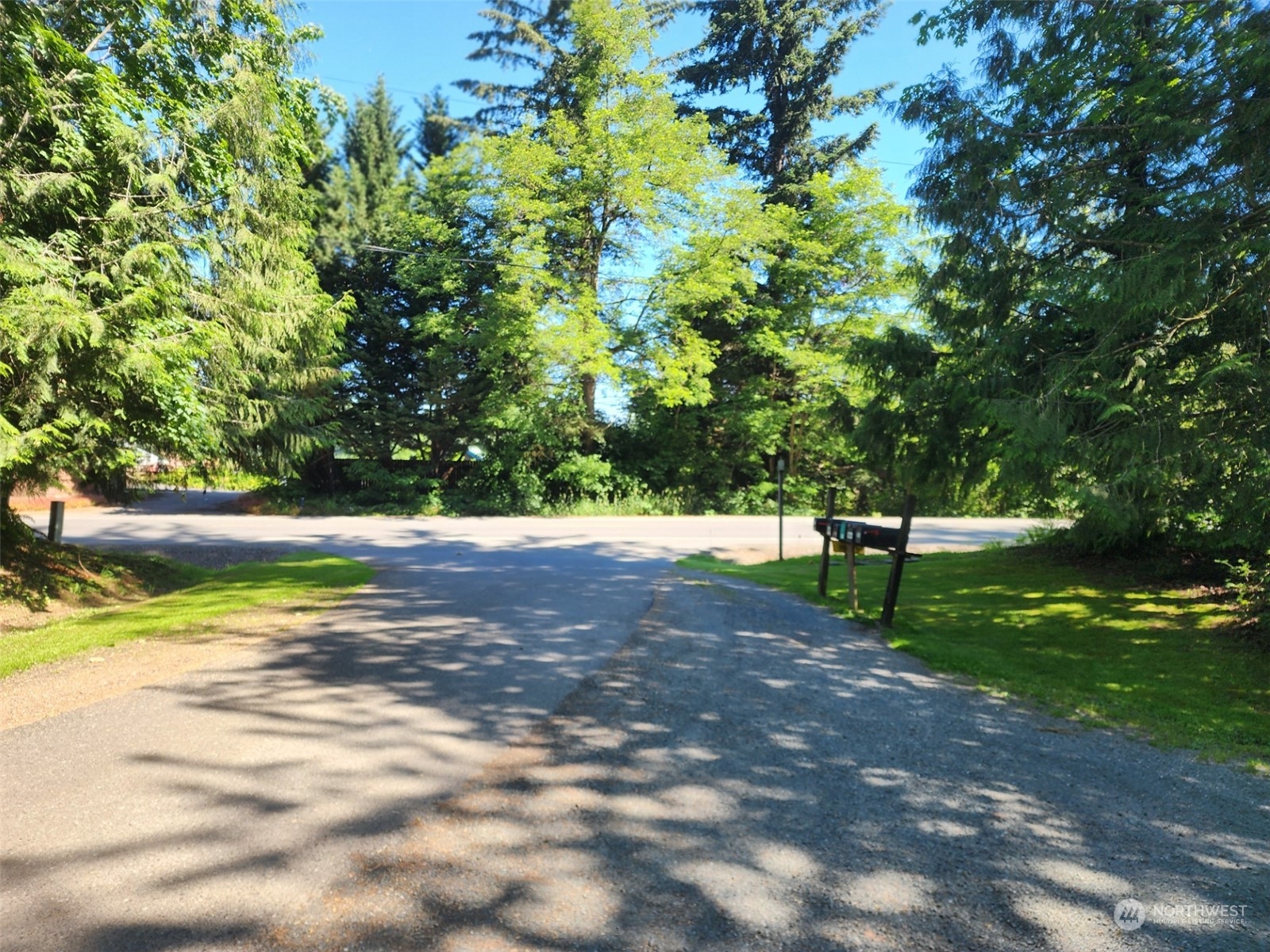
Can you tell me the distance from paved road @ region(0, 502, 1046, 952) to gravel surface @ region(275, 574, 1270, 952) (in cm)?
30

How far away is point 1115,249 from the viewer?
7418 millimetres

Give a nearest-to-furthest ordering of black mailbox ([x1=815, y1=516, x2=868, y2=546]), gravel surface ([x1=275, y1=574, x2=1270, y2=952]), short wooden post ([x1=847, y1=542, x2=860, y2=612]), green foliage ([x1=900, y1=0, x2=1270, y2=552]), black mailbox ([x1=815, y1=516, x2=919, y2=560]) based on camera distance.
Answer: gravel surface ([x1=275, y1=574, x2=1270, y2=952]), green foliage ([x1=900, y1=0, x2=1270, y2=552]), black mailbox ([x1=815, y1=516, x2=919, y2=560]), black mailbox ([x1=815, y1=516, x2=868, y2=546]), short wooden post ([x1=847, y1=542, x2=860, y2=612])

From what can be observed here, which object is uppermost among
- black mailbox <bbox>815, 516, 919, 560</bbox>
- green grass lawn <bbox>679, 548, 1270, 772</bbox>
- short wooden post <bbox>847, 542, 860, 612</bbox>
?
black mailbox <bbox>815, 516, 919, 560</bbox>

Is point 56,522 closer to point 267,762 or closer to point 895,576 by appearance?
point 267,762

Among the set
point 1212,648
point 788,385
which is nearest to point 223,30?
point 1212,648

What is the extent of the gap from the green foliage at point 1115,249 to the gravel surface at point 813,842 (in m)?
2.75

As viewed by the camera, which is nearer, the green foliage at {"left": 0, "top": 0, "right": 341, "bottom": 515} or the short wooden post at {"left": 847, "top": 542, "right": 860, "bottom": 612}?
the green foliage at {"left": 0, "top": 0, "right": 341, "bottom": 515}

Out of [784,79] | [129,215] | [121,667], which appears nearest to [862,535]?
[121,667]

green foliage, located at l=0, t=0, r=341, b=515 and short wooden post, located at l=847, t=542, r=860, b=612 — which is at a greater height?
green foliage, located at l=0, t=0, r=341, b=515

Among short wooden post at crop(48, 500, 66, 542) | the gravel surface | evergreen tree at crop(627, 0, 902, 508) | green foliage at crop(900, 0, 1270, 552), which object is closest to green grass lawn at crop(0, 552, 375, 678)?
short wooden post at crop(48, 500, 66, 542)

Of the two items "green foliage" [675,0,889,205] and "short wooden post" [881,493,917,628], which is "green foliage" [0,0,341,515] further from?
"green foliage" [675,0,889,205]

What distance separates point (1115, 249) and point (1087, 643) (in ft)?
14.3

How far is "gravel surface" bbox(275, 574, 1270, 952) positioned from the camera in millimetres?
2697

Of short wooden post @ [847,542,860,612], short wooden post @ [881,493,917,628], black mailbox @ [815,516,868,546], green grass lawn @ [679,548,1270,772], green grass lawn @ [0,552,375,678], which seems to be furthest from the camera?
short wooden post @ [847,542,860,612]
